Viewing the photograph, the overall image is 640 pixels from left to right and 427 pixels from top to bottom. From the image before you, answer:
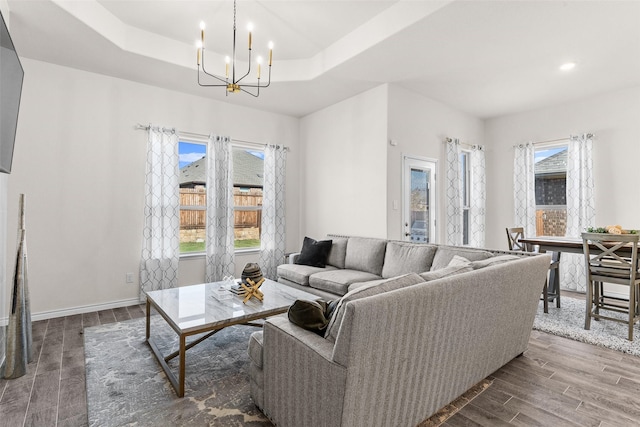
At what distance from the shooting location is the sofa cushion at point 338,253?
13.7ft

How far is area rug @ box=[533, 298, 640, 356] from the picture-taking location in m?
2.85

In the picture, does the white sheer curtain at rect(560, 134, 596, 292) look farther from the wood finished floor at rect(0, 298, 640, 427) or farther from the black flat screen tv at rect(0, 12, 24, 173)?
the black flat screen tv at rect(0, 12, 24, 173)

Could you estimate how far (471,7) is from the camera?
2.62 m

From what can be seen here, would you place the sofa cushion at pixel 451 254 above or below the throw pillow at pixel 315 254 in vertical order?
above

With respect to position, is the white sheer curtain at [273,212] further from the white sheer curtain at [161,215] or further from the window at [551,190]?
the window at [551,190]

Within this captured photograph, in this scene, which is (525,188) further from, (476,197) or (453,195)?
(453,195)

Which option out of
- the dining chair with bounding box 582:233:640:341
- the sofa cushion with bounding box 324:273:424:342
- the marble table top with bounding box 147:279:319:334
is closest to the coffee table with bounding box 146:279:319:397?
the marble table top with bounding box 147:279:319:334

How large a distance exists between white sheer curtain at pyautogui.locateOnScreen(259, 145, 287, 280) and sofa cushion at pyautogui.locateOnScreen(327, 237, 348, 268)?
1281 millimetres

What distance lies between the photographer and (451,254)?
3.09m

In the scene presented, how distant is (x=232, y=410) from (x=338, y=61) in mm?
3499

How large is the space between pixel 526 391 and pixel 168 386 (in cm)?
241

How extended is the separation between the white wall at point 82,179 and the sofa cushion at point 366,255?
2.34m

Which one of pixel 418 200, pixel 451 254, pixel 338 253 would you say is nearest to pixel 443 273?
pixel 451 254

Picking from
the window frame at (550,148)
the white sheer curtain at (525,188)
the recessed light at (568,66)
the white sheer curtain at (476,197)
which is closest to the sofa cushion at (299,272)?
the white sheer curtain at (476,197)
